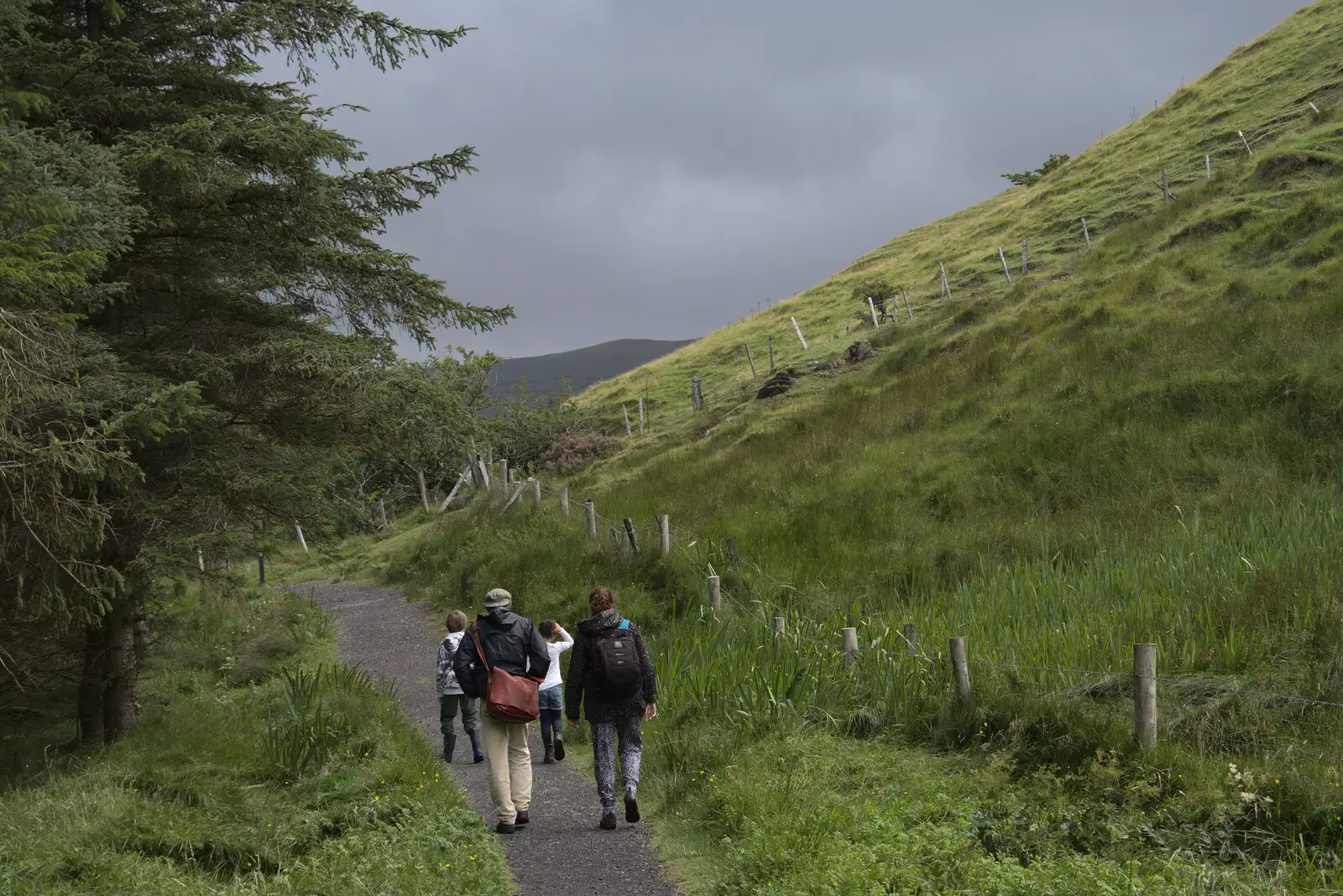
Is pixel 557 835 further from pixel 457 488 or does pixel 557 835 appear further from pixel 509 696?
pixel 457 488

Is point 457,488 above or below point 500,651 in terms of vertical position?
above

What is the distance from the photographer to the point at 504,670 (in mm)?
7637

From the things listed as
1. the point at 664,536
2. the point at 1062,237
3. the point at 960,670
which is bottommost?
the point at 960,670

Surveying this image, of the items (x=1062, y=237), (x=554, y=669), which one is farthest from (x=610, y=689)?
(x=1062, y=237)

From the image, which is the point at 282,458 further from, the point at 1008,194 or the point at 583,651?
the point at 1008,194

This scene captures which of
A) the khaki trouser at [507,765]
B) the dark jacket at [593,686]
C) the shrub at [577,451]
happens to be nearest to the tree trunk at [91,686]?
the khaki trouser at [507,765]

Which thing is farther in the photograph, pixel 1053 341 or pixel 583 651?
pixel 1053 341

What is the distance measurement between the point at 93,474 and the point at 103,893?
155 inches

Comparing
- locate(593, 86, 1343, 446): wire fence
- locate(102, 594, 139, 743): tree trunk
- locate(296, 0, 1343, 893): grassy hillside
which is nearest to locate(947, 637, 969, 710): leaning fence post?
locate(296, 0, 1343, 893): grassy hillside

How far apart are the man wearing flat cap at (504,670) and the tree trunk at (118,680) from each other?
4862mm

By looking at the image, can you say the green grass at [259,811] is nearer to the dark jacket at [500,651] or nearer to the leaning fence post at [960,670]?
the dark jacket at [500,651]

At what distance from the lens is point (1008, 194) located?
6334cm

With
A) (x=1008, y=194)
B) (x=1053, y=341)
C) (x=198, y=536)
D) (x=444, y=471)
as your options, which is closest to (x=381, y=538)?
(x=444, y=471)

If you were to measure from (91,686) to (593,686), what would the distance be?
631 cm
